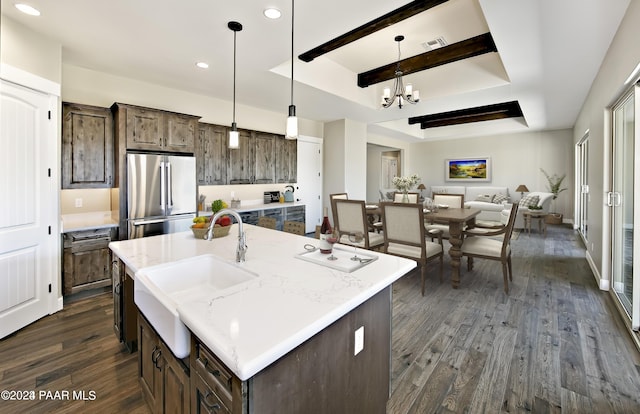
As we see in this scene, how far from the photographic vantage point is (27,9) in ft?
7.75

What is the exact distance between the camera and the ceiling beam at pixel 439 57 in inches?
139

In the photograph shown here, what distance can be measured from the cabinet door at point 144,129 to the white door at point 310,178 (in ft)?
9.47

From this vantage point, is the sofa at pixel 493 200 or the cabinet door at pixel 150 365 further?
the sofa at pixel 493 200

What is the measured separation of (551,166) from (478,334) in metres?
8.19

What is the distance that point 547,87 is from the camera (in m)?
4.23

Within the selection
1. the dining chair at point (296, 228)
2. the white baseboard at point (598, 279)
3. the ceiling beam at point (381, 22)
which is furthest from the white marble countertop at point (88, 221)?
the white baseboard at point (598, 279)

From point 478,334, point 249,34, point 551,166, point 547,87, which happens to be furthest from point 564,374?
point 551,166

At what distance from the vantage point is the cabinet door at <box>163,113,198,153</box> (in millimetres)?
3812

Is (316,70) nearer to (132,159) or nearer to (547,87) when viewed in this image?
(132,159)

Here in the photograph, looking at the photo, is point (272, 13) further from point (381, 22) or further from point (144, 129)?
point (144, 129)

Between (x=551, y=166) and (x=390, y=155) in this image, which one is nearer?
(x=551, y=166)

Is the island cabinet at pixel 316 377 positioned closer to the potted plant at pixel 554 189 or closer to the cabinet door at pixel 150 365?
the cabinet door at pixel 150 365

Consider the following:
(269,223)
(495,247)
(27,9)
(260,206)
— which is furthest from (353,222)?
(27,9)

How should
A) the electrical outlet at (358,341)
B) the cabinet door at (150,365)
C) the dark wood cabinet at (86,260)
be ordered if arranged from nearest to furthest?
1. the electrical outlet at (358,341)
2. the cabinet door at (150,365)
3. the dark wood cabinet at (86,260)
